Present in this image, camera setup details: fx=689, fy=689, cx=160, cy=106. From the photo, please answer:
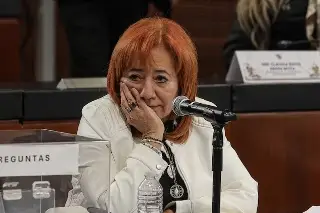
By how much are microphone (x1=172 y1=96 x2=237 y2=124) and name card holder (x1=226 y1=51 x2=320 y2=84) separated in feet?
3.89

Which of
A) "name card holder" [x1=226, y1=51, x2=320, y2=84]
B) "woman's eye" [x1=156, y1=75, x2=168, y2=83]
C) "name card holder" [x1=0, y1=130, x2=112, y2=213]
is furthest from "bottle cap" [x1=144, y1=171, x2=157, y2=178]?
"name card holder" [x1=226, y1=51, x2=320, y2=84]

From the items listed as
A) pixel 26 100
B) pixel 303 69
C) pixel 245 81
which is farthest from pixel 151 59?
pixel 303 69

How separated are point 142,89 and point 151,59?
7cm

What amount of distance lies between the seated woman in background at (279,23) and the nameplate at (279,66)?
16.0 inches

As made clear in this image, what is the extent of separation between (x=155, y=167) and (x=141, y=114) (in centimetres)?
14

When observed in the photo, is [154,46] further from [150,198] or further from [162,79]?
[150,198]

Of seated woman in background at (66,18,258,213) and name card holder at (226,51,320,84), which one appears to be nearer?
seated woman in background at (66,18,258,213)

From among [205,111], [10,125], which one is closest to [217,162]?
[205,111]

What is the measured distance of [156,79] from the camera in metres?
1.66


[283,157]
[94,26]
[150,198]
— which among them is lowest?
[283,157]

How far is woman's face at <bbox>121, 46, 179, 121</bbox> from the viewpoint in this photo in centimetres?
164

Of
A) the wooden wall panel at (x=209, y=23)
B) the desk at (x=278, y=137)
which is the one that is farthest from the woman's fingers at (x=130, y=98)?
the wooden wall panel at (x=209, y=23)

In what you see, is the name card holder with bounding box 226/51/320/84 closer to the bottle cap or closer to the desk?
the desk

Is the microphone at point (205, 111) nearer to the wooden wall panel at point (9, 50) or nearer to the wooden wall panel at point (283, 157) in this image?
the wooden wall panel at point (283, 157)
